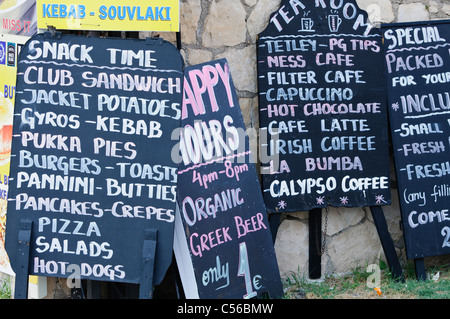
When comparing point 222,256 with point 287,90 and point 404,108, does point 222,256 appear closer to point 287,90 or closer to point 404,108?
point 287,90

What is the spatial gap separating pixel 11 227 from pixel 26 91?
0.77 meters

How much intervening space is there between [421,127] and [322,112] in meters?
0.79

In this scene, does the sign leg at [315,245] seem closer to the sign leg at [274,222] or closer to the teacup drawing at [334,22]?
the sign leg at [274,222]

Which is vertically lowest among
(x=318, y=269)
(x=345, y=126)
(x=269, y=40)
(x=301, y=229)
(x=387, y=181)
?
(x=318, y=269)

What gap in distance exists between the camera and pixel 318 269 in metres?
4.66

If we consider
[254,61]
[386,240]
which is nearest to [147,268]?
[254,61]

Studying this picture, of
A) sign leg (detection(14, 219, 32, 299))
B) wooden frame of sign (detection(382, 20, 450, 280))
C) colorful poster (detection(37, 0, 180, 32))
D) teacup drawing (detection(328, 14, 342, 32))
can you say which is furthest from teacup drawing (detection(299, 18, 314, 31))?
sign leg (detection(14, 219, 32, 299))

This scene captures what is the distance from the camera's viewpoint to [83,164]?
3.53m

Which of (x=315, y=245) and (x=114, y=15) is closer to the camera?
(x=114, y=15)

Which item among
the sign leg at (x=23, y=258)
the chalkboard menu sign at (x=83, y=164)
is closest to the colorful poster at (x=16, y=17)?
the chalkboard menu sign at (x=83, y=164)

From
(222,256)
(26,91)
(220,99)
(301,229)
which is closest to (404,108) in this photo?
(301,229)

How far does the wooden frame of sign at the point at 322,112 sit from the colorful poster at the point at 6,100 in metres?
1.67

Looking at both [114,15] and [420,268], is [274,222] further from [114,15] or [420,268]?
[114,15]

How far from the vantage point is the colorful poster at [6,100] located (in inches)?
166
